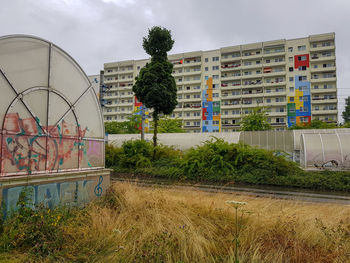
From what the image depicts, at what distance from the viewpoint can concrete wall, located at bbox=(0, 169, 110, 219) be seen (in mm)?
5160

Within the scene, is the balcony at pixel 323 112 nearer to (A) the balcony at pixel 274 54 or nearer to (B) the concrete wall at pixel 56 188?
(A) the balcony at pixel 274 54

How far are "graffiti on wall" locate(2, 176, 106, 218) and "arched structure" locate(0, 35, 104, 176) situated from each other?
443 mm

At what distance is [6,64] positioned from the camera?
219 inches

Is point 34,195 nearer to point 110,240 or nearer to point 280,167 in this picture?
point 110,240

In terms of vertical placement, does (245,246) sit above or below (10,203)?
below

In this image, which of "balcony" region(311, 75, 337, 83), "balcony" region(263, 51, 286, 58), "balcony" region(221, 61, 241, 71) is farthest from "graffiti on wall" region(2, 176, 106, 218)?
"balcony" region(263, 51, 286, 58)

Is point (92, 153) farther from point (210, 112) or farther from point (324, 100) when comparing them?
point (324, 100)

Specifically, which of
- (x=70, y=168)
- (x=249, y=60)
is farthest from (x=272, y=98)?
(x=70, y=168)

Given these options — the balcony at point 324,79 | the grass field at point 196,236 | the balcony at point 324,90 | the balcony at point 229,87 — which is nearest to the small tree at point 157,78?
the grass field at point 196,236

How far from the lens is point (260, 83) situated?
230 ft

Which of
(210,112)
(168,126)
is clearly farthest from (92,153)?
(210,112)

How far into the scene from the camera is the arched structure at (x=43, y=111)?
5.55 metres

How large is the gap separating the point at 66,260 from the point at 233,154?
14.4 metres

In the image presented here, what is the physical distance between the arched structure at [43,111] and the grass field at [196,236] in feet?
6.13
